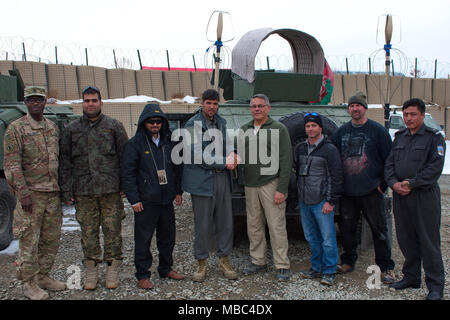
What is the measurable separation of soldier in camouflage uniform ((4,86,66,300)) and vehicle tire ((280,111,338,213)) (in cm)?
251

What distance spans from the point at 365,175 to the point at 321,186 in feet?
1.50

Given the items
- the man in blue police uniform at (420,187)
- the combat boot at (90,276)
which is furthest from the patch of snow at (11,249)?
the man in blue police uniform at (420,187)

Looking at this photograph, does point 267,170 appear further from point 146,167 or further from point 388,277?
point 388,277

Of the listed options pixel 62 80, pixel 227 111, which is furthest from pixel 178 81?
pixel 227 111

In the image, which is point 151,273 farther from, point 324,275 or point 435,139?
point 435,139

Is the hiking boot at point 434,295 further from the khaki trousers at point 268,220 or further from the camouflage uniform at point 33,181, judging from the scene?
the camouflage uniform at point 33,181

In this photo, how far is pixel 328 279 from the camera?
4.06 metres

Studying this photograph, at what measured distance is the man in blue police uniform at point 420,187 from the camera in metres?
3.65

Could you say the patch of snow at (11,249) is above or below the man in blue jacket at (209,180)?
→ below

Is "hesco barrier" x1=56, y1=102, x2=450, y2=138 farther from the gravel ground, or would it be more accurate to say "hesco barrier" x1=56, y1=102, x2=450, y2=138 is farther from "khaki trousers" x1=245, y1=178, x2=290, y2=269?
"khaki trousers" x1=245, y1=178, x2=290, y2=269

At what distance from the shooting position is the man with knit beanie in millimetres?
4055

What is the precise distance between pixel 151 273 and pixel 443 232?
14.4 ft

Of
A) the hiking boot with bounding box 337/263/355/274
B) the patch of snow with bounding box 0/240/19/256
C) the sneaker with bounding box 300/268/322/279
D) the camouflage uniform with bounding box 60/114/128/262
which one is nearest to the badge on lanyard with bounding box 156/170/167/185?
the camouflage uniform with bounding box 60/114/128/262

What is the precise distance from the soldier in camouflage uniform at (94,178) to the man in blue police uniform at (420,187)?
2.67 metres
